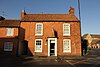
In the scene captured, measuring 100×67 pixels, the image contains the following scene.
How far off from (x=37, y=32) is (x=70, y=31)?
637 centimetres

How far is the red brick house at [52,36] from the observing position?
30.8 m

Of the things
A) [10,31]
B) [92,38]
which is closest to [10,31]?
[10,31]

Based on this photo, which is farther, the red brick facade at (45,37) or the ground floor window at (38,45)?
the ground floor window at (38,45)

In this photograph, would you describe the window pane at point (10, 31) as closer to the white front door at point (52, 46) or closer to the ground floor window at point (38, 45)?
the ground floor window at point (38, 45)

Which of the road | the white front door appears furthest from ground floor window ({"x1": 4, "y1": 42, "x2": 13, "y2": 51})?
the road

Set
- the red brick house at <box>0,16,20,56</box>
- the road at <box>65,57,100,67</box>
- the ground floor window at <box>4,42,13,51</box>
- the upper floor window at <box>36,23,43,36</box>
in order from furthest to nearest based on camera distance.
Result: the upper floor window at <box>36,23,43,36</box>
the ground floor window at <box>4,42,13,51</box>
the red brick house at <box>0,16,20,56</box>
the road at <box>65,57,100,67</box>

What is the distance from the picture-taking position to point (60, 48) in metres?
30.8

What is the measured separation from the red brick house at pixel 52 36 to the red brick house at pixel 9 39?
1360 mm

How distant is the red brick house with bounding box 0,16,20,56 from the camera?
30547 millimetres

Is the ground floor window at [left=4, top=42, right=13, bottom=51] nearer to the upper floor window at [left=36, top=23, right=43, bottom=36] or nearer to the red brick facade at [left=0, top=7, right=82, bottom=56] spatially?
the red brick facade at [left=0, top=7, right=82, bottom=56]

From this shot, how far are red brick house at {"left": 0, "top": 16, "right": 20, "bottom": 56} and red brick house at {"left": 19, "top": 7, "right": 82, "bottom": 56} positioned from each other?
136cm

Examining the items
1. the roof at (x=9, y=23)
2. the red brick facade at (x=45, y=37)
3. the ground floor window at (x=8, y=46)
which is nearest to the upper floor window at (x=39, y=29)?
the red brick facade at (x=45, y=37)

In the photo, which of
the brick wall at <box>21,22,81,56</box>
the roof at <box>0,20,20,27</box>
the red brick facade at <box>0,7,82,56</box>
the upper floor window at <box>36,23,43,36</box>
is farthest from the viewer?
the roof at <box>0,20,20,27</box>

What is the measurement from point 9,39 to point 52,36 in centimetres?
812
